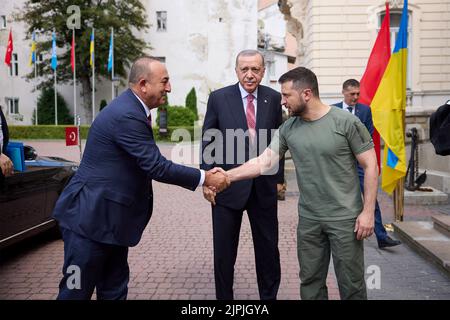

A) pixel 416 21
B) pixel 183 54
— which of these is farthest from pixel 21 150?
pixel 183 54

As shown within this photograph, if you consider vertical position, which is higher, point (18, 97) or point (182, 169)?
point (18, 97)

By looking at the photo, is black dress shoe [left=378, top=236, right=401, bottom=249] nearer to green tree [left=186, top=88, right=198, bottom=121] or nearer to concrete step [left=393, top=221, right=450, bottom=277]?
concrete step [left=393, top=221, right=450, bottom=277]

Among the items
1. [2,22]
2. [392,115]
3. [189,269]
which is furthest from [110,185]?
[2,22]

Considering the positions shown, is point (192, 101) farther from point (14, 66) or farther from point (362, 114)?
point (362, 114)

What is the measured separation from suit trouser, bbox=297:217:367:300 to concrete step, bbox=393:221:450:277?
92.1 inches

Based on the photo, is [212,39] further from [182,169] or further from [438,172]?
[182,169]

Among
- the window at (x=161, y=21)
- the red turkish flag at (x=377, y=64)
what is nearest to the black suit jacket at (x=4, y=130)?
the red turkish flag at (x=377, y=64)

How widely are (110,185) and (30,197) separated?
2901 mm

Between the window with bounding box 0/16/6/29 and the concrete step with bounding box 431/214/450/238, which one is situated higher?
the window with bounding box 0/16/6/29

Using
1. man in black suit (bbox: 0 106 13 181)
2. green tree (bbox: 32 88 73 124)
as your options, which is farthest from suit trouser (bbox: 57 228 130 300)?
green tree (bbox: 32 88 73 124)

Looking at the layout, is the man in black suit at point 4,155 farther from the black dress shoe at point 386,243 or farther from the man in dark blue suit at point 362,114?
the black dress shoe at point 386,243

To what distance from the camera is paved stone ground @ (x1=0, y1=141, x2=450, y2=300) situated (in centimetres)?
446

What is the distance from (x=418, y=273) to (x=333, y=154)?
2.76m

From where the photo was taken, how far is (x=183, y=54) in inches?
1473
